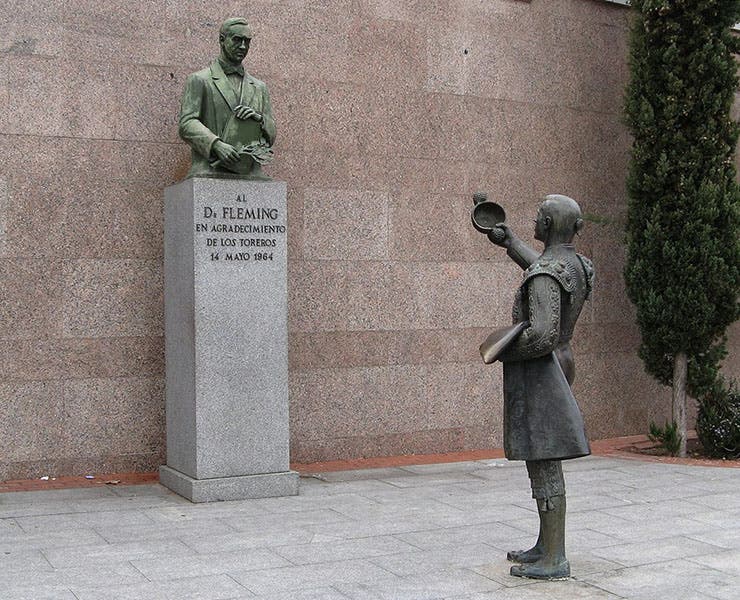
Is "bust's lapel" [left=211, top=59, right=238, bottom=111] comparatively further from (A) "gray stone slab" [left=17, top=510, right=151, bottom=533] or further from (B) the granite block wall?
(A) "gray stone slab" [left=17, top=510, right=151, bottom=533]

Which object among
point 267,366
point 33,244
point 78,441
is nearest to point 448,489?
point 267,366

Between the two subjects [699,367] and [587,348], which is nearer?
[699,367]

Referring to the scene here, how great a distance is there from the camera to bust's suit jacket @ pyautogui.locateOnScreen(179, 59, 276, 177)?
326 inches

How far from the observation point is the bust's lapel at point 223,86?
8376mm

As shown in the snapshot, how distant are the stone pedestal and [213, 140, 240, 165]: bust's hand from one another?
187 mm

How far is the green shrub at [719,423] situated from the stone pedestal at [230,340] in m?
4.74

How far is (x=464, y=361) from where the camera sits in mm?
10672

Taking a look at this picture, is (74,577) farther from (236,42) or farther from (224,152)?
(236,42)

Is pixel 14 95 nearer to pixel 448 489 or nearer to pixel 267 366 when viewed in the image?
pixel 267 366

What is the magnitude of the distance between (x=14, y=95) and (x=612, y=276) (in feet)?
22.4

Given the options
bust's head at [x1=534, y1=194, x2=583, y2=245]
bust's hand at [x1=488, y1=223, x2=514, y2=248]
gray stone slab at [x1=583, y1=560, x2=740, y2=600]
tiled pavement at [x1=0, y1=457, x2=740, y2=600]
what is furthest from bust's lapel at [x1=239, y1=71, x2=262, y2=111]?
gray stone slab at [x1=583, y1=560, x2=740, y2=600]

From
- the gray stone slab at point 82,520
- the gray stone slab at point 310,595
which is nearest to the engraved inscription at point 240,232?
the gray stone slab at point 82,520

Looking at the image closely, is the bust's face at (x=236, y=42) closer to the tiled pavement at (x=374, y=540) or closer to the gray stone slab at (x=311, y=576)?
the tiled pavement at (x=374, y=540)

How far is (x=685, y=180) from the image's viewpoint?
33.8ft
